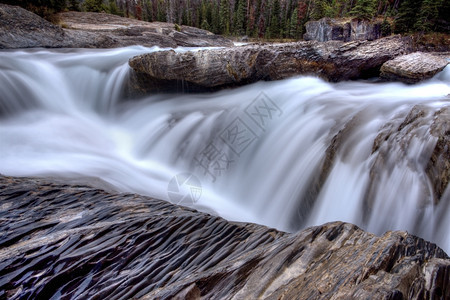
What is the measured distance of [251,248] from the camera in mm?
1960

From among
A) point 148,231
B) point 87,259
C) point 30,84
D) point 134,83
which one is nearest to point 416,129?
point 148,231

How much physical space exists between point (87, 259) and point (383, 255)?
2023 millimetres

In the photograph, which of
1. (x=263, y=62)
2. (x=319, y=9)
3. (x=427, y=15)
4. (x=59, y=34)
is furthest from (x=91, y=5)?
Answer: (x=427, y=15)

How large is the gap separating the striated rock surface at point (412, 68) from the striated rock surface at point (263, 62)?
299 millimetres

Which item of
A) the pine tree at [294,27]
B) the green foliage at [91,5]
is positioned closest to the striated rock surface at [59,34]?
the green foliage at [91,5]

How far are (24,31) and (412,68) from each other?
1354 centimetres

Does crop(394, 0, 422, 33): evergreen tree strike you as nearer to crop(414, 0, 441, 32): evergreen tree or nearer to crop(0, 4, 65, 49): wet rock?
crop(414, 0, 441, 32): evergreen tree

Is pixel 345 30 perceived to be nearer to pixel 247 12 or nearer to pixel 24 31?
pixel 247 12

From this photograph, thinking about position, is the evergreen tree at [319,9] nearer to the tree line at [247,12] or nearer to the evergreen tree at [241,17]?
the tree line at [247,12]

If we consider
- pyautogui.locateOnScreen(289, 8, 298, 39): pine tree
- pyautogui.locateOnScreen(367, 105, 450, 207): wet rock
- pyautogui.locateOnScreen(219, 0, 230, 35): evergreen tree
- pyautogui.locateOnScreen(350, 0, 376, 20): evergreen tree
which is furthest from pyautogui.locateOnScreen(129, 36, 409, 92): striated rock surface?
pyautogui.locateOnScreen(219, 0, 230, 35): evergreen tree

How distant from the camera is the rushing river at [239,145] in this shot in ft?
9.95

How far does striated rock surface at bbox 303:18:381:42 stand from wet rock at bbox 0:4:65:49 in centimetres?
2435

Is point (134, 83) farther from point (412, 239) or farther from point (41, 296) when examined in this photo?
point (412, 239)

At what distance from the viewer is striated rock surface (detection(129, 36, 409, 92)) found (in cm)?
620
